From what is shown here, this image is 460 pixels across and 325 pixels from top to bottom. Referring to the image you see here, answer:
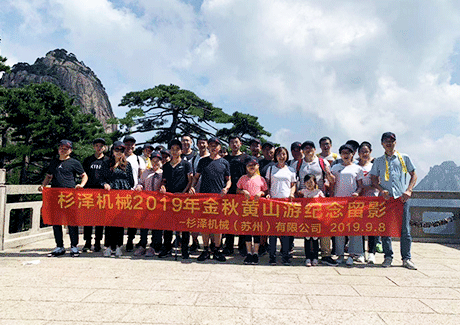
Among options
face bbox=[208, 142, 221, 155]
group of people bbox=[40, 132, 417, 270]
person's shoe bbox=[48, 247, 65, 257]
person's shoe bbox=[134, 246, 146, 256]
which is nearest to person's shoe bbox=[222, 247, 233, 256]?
group of people bbox=[40, 132, 417, 270]

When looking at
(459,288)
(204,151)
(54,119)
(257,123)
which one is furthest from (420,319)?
(54,119)

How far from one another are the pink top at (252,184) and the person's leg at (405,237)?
213 centimetres

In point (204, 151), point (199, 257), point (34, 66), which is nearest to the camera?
point (199, 257)

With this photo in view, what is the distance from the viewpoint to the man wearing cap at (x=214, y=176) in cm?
498

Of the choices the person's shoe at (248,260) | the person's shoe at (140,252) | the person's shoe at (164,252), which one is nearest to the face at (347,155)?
the person's shoe at (248,260)

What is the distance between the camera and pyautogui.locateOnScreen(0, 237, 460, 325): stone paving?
2.80m

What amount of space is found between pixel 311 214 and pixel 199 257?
1.82 meters

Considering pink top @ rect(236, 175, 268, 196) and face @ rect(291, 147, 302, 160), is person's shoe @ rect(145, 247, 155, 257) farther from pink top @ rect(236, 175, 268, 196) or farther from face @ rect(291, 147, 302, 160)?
face @ rect(291, 147, 302, 160)

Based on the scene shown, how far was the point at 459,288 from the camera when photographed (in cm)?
384

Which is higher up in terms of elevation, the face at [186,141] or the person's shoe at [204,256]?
the face at [186,141]

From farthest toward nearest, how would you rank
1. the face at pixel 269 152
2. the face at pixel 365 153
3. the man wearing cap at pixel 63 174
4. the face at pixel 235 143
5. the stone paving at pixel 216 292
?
the face at pixel 269 152
the face at pixel 365 153
the man wearing cap at pixel 63 174
the face at pixel 235 143
the stone paving at pixel 216 292

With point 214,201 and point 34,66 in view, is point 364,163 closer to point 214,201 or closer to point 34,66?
point 214,201

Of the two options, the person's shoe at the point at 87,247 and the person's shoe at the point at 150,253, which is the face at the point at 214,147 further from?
the person's shoe at the point at 87,247

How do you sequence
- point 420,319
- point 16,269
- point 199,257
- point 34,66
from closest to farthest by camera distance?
point 420,319, point 16,269, point 199,257, point 34,66
